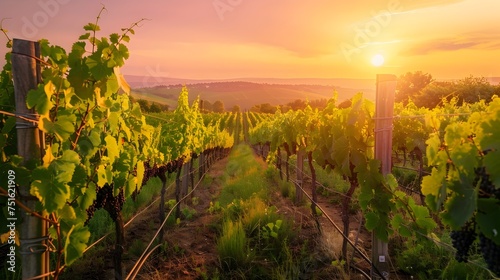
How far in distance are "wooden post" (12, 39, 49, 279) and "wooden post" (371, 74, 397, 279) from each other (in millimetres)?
2681

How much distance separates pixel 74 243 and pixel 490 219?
2117 millimetres

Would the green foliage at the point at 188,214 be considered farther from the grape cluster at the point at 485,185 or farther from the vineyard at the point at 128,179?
the grape cluster at the point at 485,185

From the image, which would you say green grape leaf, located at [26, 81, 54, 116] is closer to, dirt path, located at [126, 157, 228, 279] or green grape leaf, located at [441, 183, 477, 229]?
green grape leaf, located at [441, 183, 477, 229]

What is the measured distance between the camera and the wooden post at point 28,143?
2.11 meters

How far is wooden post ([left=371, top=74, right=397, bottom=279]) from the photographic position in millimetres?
3537

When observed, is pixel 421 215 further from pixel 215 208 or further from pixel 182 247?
pixel 215 208

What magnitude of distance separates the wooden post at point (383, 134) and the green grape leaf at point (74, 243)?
2.48 metres

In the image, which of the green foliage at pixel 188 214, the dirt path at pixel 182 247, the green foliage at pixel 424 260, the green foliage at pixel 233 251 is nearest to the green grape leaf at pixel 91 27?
the dirt path at pixel 182 247

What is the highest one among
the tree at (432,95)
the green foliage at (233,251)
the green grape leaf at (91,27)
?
the tree at (432,95)

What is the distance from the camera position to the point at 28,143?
83.0 inches

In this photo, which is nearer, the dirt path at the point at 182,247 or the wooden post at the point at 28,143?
the wooden post at the point at 28,143

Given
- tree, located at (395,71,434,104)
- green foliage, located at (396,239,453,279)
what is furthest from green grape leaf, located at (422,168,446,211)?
tree, located at (395,71,434,104)

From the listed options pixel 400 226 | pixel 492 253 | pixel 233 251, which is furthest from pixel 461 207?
pixel 233 251

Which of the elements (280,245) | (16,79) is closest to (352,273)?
(280,245)
